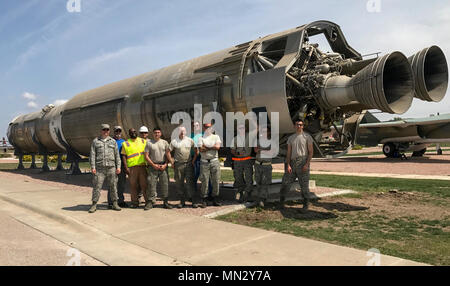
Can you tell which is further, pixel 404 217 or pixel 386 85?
pixel 386 85

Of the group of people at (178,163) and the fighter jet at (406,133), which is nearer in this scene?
the group of people at (178,163)

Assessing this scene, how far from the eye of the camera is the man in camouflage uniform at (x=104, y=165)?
725 centimetres

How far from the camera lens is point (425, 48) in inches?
271

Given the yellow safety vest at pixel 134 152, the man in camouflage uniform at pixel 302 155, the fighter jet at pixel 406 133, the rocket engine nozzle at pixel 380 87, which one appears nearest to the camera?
the rocket engine nozzle at pixel 380 87

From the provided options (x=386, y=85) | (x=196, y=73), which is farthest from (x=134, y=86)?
(x=386, y=85)

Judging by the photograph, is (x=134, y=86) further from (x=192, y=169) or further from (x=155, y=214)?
(x=155, y=214)

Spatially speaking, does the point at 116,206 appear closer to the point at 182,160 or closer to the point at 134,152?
the point at 134,152

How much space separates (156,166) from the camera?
7.38 metres

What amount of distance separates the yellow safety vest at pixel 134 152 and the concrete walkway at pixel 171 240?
105 cm

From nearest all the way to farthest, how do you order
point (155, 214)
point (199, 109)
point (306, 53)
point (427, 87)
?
point (155, 214) → point (427, 87) → point (306, 53) → point (199, 109)

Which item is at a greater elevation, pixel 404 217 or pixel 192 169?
pixel 192 169

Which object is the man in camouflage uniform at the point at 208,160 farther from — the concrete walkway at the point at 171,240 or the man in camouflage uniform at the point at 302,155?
the man in camouflage uniform at the point at 302,155

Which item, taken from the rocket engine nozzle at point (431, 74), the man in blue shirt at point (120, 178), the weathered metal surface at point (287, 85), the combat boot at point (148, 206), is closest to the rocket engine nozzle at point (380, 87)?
the weathered metal surface at point (287, 85)
